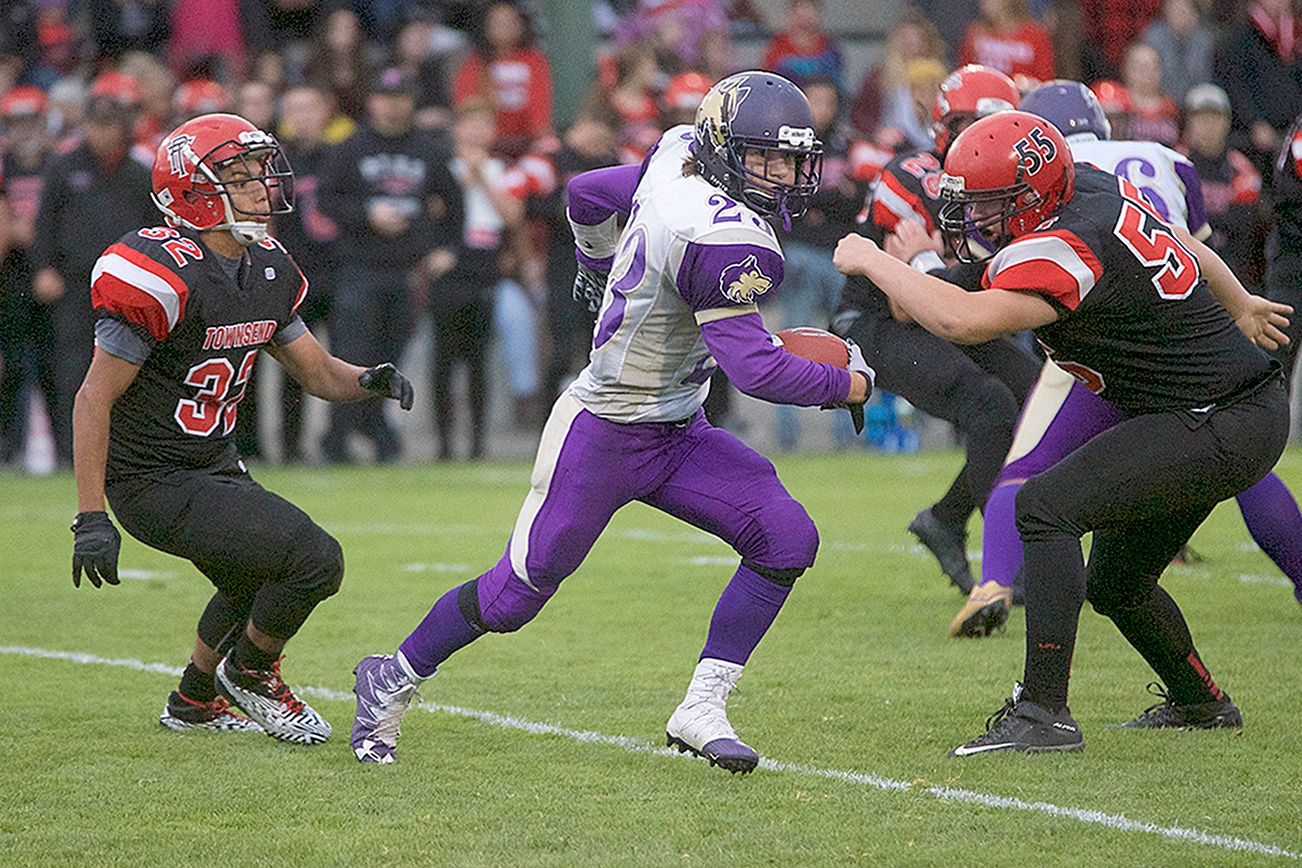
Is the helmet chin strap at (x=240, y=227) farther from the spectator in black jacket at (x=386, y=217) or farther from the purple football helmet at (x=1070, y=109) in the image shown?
the spectator in black jacket at (x=386, y=217)

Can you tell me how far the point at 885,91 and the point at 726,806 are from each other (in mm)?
9833

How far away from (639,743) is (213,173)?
176 centimetres

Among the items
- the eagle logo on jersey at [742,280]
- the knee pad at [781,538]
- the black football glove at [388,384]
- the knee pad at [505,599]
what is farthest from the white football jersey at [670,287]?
the black football glove at [388,384]

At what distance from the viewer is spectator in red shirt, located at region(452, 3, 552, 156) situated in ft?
42.0

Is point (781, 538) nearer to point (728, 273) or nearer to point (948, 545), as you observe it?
point (728, 273)

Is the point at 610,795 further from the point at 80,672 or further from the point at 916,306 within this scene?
the point at 80,672

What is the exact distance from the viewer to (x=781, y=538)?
4.35m

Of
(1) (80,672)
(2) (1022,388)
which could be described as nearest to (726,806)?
(1) (80,672)

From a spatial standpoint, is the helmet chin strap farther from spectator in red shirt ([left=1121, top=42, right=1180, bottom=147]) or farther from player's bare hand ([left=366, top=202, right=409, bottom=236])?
spectator in red shirt ([left=1121, top=42, right=1180, bottom=147])

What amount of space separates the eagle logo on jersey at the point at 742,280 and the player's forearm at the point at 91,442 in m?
1.57

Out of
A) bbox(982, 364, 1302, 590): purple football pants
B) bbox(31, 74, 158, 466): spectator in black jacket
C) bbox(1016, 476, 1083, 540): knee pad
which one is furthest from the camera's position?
bbox(31, 74, 158, 466): spectator in black jacket

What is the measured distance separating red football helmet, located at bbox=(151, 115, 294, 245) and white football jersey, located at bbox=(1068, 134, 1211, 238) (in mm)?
2714

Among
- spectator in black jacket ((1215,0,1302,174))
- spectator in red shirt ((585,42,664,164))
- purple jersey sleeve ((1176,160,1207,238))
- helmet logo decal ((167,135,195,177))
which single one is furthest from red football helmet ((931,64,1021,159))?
spectator in black jacket ((1215,0,1302,174))

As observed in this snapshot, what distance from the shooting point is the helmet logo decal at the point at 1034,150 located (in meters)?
4.32
